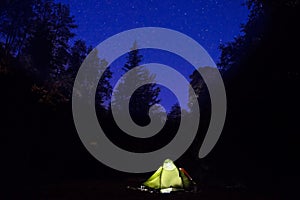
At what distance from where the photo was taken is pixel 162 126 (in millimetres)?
34000

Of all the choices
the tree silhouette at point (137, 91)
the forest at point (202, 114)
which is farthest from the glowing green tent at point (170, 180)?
the tree silhouette at point (137, 91)

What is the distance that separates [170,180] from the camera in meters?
9.20

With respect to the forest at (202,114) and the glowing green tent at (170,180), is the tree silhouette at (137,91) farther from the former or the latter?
the glowing green tent at (170,180)

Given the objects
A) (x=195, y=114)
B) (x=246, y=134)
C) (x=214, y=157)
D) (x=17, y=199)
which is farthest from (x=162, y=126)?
(x=17, y=199)

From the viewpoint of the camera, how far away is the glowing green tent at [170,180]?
9148mm

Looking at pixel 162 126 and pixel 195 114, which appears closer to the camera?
pixel 195 114

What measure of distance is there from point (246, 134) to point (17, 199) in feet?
49.3

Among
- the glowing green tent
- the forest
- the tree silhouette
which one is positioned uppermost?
the tree silhouette

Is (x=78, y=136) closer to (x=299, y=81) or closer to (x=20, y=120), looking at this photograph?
(x=20, y=120)

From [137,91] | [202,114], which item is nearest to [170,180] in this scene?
[202,114]

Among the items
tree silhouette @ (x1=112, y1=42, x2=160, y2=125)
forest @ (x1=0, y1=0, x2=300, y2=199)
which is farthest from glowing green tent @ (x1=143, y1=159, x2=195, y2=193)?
tree silhouette @ (x1=112, y1=42, x2=160, y2=125)

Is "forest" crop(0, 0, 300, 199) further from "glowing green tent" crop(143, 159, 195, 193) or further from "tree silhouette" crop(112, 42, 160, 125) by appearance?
"tree silhouette" crop(112, 42, 160, 125)

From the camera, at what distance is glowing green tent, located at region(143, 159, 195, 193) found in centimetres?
915

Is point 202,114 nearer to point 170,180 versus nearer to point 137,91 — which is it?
point 170,180
